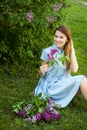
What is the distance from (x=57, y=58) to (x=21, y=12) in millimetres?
1030

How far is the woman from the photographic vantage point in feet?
18.5

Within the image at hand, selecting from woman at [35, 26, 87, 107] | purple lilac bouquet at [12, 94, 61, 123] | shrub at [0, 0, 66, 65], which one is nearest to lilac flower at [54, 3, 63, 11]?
shrub at [0, 0, 66, 65]

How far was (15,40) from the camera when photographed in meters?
6.94

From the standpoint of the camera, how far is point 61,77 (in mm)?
5867

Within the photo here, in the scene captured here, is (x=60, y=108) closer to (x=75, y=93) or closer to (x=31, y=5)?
(x=75, y=93)

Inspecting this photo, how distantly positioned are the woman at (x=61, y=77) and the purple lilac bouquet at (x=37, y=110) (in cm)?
21

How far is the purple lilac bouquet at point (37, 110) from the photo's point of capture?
5242 mm

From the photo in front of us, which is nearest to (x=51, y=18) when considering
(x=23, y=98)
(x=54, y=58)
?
(x=54, y=58)

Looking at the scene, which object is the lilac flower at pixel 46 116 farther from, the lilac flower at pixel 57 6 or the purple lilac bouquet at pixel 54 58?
the lilac flower at pixel 57 6

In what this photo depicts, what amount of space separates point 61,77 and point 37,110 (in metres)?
0.74

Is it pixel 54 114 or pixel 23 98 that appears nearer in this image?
pixel 54 114

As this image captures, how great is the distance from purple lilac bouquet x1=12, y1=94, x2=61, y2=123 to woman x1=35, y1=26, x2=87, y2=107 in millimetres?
211

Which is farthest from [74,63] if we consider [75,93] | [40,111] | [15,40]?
[15,40]

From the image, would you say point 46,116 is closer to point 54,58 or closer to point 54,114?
point 54,114
